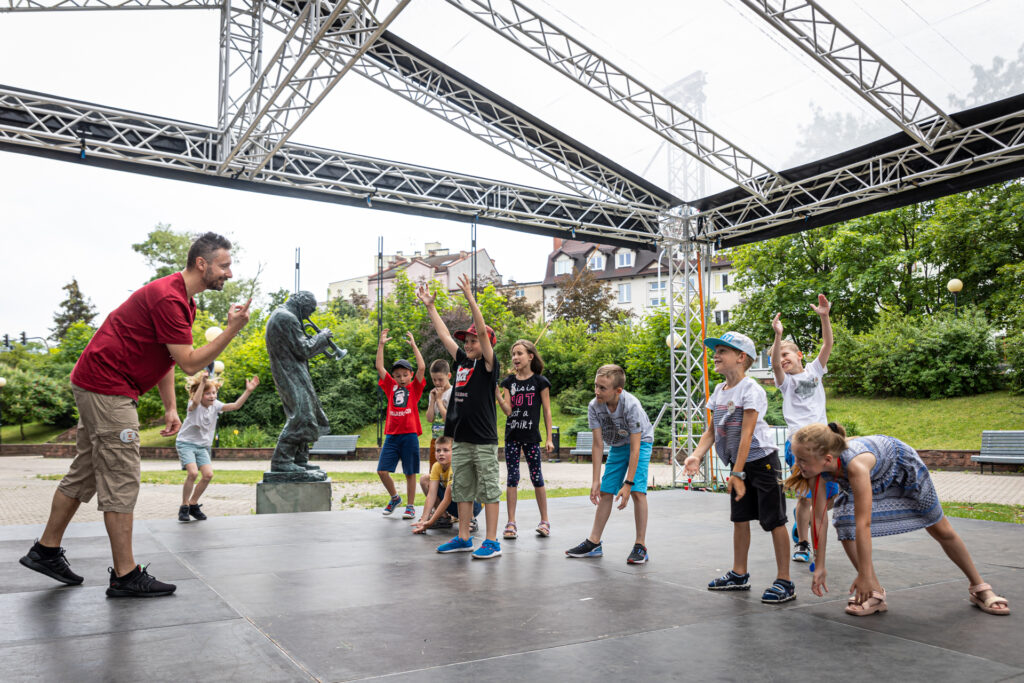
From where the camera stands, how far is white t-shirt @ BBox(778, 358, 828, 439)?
5.66m

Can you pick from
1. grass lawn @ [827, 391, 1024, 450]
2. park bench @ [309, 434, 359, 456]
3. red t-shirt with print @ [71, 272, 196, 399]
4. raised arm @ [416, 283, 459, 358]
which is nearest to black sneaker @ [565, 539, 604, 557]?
raised arm @ [416, 283, 459, 358]

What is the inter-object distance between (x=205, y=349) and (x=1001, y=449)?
16599mm

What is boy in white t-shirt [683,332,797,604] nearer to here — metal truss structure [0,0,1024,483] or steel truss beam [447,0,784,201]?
metal truss structure [0,0,1024,483]

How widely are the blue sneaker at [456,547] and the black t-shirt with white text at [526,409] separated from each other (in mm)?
1152

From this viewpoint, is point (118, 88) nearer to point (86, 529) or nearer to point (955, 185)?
point (86, 529)

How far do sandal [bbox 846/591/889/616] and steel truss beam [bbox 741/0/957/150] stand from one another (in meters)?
6.25

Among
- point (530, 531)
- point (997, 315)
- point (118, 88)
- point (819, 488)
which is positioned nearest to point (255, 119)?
point (118, 88)

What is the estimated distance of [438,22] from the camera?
33.0 feet

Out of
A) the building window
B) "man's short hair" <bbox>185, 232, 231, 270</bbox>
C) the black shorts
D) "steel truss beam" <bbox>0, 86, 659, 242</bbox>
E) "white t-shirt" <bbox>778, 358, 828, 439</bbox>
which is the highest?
the building window

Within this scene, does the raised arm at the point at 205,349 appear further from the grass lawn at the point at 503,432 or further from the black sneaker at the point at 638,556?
the grass lawn at the point at 503,432

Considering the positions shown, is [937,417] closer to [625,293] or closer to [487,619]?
[487,619]

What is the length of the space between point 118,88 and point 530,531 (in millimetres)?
10345

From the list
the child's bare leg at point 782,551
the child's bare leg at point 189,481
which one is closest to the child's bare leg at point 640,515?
the child's bare leg at point 782,551

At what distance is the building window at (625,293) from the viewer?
48906mm
